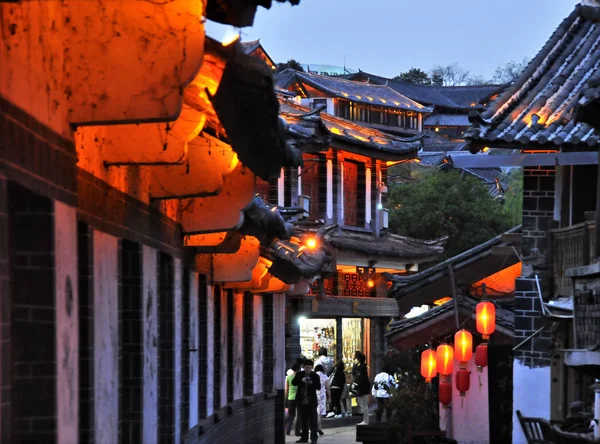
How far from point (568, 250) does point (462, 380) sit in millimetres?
6987

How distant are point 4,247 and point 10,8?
52.3 inches

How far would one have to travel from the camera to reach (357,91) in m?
63.5

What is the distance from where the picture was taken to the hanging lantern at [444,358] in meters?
26.7

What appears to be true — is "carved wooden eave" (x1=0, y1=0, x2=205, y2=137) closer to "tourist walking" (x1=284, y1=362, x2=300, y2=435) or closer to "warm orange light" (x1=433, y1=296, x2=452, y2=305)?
"warm orange light" (x1=433, y1=296, x2=452, y2=305)

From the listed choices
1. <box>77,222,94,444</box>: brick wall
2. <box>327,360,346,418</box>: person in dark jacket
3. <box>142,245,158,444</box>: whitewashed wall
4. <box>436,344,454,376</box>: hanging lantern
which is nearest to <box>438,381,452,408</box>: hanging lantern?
<box>436,344,454,376</box>: hanging lantern

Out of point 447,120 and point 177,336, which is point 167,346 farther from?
point 447,120

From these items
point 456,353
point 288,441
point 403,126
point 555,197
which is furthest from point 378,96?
point 555,197

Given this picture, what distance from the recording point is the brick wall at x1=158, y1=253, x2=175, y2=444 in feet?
49.1

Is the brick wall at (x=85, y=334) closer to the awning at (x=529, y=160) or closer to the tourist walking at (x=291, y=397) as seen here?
the awning at (x=529, y=160)

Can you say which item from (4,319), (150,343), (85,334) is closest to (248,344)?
(150,343)

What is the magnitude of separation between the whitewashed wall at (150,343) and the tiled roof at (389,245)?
95.3ft

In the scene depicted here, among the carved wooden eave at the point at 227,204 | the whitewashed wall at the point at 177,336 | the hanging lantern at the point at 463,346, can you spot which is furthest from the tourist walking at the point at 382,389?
the whitewashed wall at the point at 177,336

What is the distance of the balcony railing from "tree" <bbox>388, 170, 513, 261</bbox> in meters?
29.2

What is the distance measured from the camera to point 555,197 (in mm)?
21328
